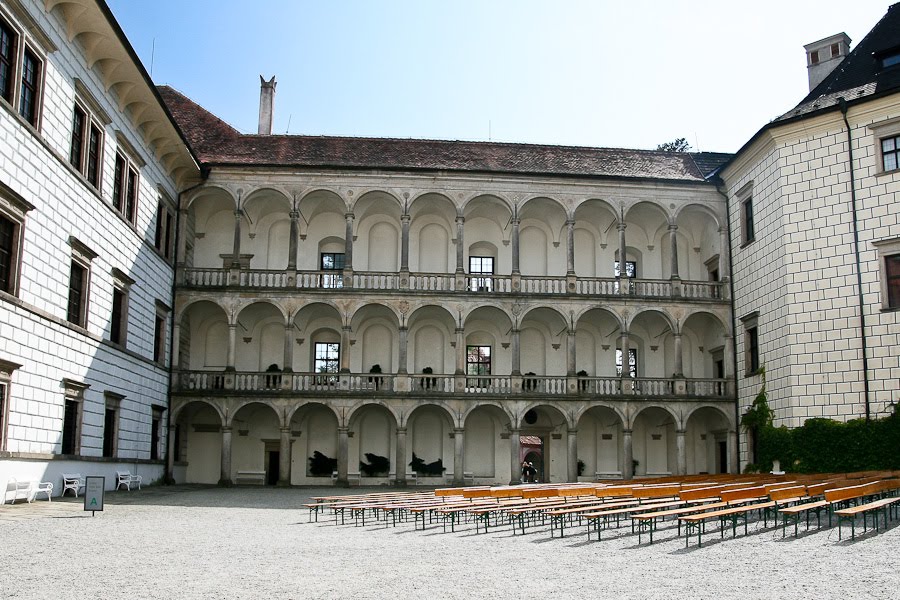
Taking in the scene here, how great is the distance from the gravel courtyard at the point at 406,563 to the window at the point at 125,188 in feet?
37.2

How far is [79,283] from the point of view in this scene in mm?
22016

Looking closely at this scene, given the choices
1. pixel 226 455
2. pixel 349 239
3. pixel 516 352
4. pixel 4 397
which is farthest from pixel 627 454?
pixel 4 397

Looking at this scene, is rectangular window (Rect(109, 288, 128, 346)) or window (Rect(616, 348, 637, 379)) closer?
rectangular window (Rect(109, 288, 128, 346))

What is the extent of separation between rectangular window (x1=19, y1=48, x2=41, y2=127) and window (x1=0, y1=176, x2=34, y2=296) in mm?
1963

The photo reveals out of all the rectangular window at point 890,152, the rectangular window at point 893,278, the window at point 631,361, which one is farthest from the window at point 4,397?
the rectangular window at point 890,152

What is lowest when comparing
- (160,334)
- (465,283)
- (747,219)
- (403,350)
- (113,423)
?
(113,423)

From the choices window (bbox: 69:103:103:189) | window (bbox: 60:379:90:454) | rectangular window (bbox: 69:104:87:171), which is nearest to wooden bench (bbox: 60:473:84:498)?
window (bbox: 60:379:90:454)

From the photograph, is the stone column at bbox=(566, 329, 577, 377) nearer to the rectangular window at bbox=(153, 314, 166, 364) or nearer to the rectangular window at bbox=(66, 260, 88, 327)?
the rectangular window at bbox=(153, 314, 166, 364)

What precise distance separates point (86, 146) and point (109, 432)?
7.81 metres

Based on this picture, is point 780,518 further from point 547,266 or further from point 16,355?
point 547,266

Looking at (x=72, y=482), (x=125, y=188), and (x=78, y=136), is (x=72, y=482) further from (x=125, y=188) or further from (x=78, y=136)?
(x=125, y=188)

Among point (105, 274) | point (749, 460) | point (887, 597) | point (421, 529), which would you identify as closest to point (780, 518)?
point (421, 529)

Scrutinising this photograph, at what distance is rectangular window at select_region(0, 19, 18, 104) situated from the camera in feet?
57.8

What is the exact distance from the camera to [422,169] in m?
31.9
